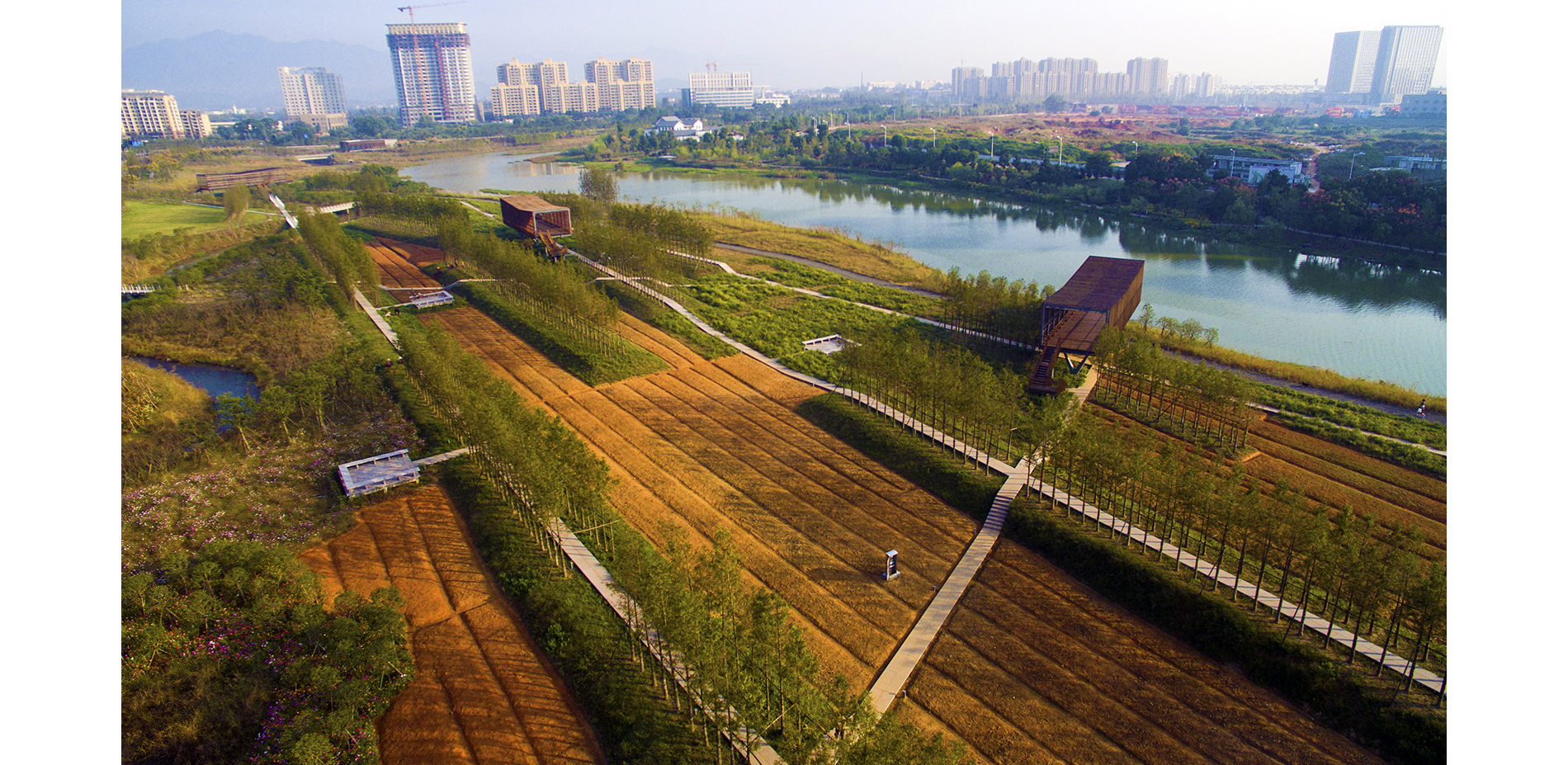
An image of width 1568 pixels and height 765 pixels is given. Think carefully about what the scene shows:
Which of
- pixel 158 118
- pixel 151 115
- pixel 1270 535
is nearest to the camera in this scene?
pixel 1270 535

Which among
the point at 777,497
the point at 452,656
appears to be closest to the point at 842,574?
the point at 777,497

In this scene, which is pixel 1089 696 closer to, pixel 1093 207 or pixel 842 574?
pixel 842 574

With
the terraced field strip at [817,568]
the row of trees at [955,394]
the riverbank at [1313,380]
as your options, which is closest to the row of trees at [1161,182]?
the riverbank at [1313,380]

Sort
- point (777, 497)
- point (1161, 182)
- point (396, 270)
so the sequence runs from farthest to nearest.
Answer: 1. point (1161, 182)
2. point (396, 270)
3. point (777, 497)

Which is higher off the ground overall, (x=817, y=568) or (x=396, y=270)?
(x=396, y=270)

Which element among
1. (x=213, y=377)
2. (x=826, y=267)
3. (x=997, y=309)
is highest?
(x=997, y=309)

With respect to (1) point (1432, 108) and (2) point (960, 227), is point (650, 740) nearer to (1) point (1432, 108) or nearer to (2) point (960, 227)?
(2) point (960, 227)

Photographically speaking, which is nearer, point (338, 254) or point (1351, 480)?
point (1351, 480)
